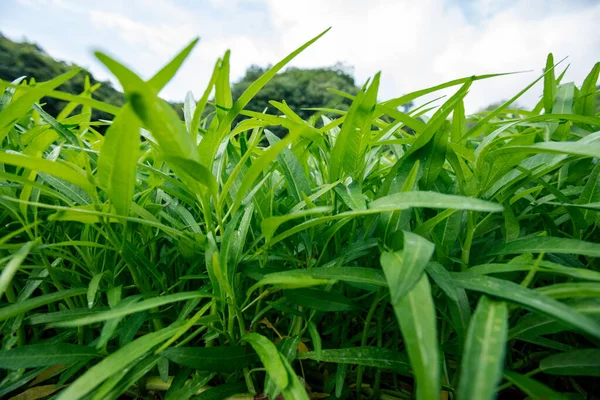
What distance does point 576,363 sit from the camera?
0.80ft

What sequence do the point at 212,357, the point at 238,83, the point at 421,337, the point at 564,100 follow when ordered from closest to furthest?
1. the point at 421,337
2. the point at 212,357
3. the point at 564,100
4. the point at 238,83

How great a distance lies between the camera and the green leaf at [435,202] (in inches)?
7.4

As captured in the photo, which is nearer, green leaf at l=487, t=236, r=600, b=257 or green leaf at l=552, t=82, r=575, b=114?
green leaf at l=487, t=236, r=600, b=257

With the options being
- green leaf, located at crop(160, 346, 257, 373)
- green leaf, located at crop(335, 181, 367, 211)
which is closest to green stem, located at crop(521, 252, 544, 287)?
green leaf, located at crop(335, 181, 367, 211)

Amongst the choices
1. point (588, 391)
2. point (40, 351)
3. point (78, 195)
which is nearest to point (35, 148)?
point (78, 195)

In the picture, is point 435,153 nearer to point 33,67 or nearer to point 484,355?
point 484,355

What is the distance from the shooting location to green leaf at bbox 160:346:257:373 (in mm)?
266

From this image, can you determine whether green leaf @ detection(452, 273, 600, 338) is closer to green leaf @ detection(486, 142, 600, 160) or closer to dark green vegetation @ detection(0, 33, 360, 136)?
green leaf @ detection(486, 142, 600, 160)

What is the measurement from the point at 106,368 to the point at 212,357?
0.08 m

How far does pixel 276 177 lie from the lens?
0.48 meters

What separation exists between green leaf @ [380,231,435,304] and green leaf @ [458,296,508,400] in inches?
2.0

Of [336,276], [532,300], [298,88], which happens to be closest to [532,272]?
[532,300]

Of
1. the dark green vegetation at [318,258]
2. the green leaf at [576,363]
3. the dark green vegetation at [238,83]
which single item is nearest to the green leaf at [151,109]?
the dark green vegetation at [318,258]

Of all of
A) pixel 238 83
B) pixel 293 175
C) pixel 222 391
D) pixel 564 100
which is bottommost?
pixel 222 391
